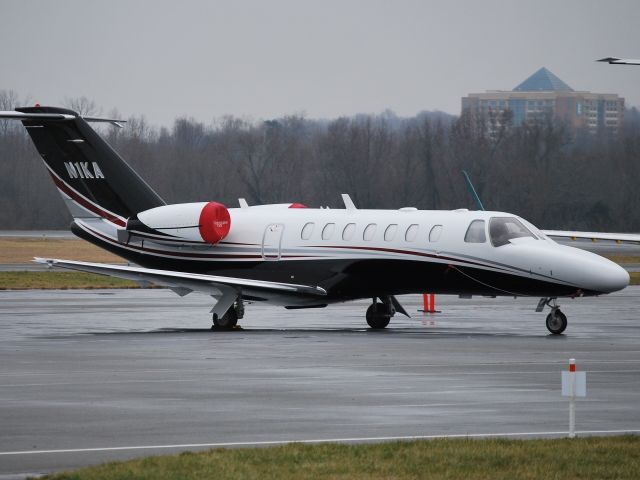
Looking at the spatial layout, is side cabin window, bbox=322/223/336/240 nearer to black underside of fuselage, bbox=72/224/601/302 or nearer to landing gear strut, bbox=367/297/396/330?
black underside of fuselage, bbox=72/224/601/302

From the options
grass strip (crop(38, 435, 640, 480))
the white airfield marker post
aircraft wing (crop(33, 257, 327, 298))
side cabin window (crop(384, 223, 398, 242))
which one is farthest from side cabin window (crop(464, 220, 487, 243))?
grass strip (crop(38, 435, 640, 480))

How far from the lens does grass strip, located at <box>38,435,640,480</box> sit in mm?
11164

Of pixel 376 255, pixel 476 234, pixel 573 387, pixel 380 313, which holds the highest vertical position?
pixel 476 234

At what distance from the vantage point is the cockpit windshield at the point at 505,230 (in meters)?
27.7

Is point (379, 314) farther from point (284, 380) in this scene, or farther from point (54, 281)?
point (54, 281)

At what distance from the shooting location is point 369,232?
95.9 ft

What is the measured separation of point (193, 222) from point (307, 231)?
2560mm

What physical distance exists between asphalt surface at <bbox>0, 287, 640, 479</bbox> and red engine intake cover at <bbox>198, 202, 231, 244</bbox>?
6.49ft

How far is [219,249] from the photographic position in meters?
30.6

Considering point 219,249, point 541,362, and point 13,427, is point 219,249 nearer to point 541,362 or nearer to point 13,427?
point 541,362

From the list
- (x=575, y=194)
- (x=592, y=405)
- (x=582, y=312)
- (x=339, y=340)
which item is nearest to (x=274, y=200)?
(x=575, y=194)

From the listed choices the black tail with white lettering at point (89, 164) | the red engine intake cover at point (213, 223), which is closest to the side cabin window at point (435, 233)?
the red engine intake cover at point (213, 223)

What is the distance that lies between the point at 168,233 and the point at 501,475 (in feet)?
66.4

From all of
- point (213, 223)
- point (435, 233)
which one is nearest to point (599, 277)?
point (435, 233)
